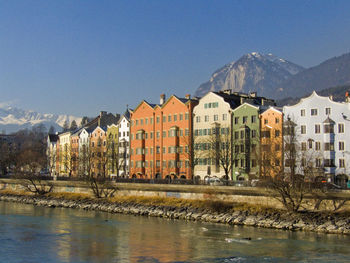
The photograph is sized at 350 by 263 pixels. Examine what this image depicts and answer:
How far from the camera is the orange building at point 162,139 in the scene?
294ft

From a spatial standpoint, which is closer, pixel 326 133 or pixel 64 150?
pixel 326 133

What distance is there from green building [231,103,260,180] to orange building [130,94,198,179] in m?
8.40

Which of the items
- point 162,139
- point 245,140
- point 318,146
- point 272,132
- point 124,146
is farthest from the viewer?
point 124,146

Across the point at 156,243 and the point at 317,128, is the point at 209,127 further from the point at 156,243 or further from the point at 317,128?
the point at 156,243

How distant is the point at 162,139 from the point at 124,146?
1357 centimetres

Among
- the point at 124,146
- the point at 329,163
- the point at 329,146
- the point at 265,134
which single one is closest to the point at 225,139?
the point at 265,134

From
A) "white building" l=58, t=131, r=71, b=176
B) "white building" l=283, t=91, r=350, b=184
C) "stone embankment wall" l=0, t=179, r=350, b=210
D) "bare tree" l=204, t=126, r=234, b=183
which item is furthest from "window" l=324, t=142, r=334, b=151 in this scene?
"white building" l=58, t=131, r=71, b=176

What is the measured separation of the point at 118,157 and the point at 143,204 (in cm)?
3754

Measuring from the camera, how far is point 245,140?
79188mm

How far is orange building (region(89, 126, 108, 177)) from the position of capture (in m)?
102

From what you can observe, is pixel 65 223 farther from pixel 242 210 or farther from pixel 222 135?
pixel 222 135

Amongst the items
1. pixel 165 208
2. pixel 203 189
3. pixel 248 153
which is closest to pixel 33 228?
pixel 165 208

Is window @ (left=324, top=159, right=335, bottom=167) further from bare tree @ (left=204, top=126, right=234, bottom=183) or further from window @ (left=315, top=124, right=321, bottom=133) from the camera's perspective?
bare tree @ (left=204, top=126, right=234, bottom=183)

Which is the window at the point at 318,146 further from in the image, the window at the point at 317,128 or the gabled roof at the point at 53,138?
the gabled roof at the point at 53,138
